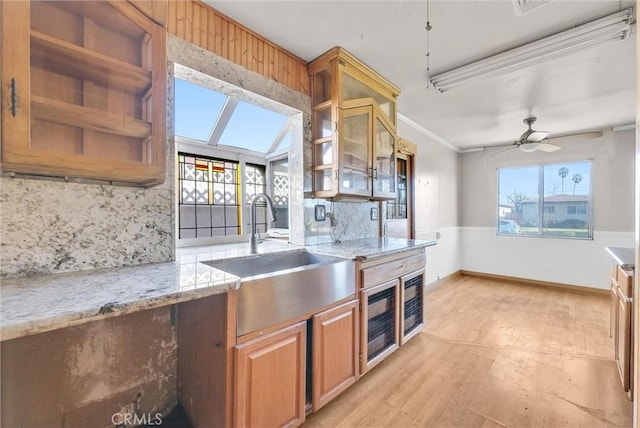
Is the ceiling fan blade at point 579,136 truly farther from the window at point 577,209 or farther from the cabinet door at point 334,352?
the cabinet door at point 334,352

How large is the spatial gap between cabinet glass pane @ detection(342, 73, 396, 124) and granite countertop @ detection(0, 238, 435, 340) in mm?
1752

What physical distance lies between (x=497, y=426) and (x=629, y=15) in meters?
2.58

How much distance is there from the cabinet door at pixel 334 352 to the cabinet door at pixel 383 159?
117 cm

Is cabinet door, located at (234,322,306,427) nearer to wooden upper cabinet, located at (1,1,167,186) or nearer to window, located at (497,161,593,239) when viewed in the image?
wooden upper cabinet, located at (1,1,167,186)

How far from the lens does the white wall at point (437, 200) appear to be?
12.8 feet

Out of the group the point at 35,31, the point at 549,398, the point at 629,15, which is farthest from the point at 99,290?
the point at 629,15

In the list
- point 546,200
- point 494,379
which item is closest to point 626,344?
point 494,379

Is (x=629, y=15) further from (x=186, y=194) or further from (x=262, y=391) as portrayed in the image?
(x=186, y=194)

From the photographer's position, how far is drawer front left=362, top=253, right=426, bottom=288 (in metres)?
1.88

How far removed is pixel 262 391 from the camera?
4.02 feet

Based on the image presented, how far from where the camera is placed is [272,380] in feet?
4.15

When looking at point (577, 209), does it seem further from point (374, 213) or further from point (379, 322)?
point (379, 322)

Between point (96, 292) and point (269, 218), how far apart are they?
5.91 ft

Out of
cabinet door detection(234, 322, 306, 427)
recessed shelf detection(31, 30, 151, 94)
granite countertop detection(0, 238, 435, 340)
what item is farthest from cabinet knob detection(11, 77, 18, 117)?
cabinet door detection(234, 322, 306, 427)
